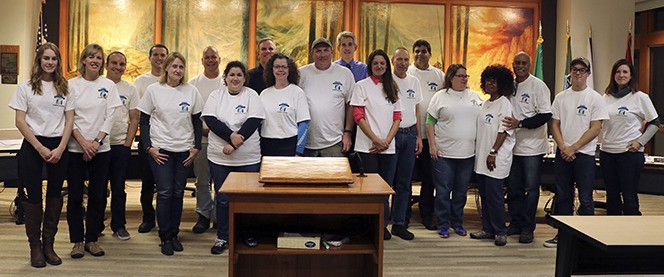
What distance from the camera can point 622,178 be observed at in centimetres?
543

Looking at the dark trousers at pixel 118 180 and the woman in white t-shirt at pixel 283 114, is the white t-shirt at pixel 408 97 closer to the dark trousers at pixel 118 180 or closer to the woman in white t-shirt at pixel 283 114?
the woman in white t-shirt at pixel 283 114

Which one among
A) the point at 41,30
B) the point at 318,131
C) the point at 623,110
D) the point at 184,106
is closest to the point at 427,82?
the point at 318,131

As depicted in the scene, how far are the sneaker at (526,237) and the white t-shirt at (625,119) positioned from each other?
91cm

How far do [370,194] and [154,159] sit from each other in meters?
2.26

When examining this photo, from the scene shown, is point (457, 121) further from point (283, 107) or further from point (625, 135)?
Result: point (283, 107)

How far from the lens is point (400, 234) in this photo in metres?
5.59

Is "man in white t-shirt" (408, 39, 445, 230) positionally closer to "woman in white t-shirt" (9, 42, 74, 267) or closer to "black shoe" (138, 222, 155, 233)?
"black shoe" (138, 222, 155, 233)

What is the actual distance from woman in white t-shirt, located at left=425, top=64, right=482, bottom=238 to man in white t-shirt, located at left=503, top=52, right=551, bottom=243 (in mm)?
339

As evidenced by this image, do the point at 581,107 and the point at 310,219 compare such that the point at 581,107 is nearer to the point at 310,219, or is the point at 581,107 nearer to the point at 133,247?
the point at 310,219

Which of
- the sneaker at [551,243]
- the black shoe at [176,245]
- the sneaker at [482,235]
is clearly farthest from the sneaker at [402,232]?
the black shoe at [176,245]

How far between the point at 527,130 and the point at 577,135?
0.38 m

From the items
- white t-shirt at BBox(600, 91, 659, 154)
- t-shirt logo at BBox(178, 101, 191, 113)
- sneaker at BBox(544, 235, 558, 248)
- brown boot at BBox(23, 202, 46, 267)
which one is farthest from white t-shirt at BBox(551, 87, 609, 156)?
brown boot at BBox(23, 202, 46, 267)

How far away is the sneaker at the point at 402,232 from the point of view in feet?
18.2

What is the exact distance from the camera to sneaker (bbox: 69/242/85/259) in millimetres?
4695
